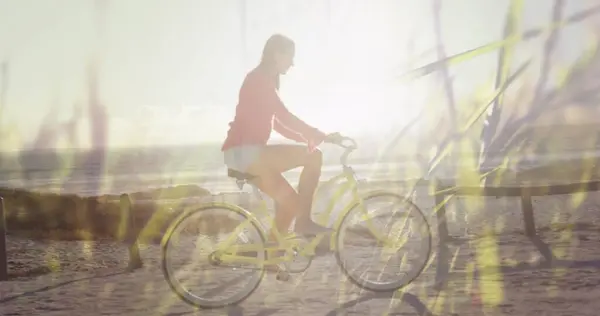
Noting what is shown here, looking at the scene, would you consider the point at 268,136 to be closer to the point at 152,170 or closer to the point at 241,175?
the point at 241,175

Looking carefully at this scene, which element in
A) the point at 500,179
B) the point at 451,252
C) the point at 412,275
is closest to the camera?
the point at 412,275

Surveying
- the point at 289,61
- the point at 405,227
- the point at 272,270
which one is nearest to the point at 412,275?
the point at 405,227

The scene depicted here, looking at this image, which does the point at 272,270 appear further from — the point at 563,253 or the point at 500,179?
the point at 500,179

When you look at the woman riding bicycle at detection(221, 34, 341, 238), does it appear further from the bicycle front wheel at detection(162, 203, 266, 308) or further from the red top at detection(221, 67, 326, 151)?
the bicycle front wheel at detection(162, 203, 266, 308)

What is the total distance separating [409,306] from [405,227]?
0.74 m

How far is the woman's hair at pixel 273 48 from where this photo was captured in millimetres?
5219

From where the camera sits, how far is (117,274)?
7.79 metres

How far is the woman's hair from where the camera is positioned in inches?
205

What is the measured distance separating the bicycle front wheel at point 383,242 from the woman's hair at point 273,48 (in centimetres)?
140

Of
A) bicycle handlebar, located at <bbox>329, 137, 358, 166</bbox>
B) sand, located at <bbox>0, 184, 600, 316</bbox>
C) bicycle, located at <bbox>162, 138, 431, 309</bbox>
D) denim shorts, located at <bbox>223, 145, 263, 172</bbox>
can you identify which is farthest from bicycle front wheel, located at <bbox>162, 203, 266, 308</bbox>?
bicycle handlebar, located at <bbox>329, 137, 358, 166</bbox>

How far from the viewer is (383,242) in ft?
18.7

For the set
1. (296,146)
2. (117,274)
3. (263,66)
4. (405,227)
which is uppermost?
(263,66)

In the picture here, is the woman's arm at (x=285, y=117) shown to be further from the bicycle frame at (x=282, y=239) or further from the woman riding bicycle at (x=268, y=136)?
the bicycle frame at (x=282, y=239)

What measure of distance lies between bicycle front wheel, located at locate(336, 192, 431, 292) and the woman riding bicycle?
46cm
